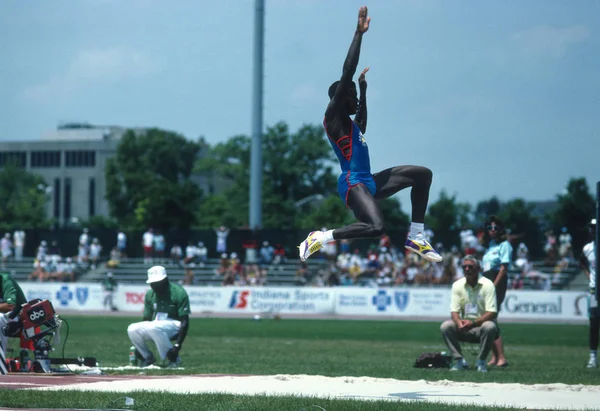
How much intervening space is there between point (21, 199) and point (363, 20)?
9093cm

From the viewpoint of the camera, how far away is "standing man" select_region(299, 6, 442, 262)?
376 inches

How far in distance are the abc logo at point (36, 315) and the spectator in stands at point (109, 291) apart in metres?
27.7

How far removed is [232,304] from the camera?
39.4 m

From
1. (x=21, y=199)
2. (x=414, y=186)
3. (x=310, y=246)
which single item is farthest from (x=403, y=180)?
(x=21, y=199)

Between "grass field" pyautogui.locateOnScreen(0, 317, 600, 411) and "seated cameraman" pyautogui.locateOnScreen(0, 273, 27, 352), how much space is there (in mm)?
1977

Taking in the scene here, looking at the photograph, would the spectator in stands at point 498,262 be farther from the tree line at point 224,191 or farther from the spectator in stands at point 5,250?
the tree line at point 224,191

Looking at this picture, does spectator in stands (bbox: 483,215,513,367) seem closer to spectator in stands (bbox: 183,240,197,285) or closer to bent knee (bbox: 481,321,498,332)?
bent knee (bbox: 481,321,498,332)

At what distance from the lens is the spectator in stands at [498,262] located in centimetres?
1531

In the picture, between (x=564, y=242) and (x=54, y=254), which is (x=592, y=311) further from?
(x=54, y=254)

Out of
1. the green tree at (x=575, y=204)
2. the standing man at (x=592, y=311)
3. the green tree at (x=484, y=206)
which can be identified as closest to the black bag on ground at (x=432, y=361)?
the standing man at (x=592, y=311)

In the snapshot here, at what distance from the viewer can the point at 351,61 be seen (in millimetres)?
9500

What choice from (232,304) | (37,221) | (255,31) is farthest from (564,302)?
(37,221)

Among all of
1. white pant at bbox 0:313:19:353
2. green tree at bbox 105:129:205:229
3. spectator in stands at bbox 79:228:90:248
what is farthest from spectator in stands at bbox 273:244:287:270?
green tree at bbox 105:129:205:229

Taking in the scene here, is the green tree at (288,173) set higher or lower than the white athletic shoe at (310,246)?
higher
